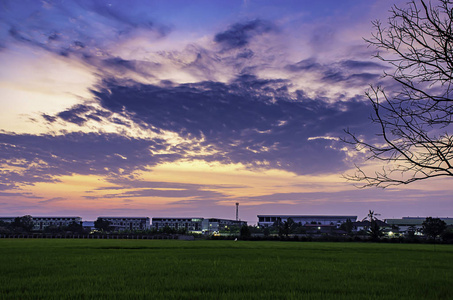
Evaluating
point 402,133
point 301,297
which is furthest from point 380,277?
point 402,133

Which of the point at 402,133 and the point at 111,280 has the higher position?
the point at 402,133

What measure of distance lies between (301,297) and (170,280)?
5043 mm

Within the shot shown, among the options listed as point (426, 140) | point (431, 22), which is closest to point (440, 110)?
point (426, 140)

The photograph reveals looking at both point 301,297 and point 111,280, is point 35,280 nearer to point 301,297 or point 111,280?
point 111,280

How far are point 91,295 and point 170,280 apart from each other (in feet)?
11.2

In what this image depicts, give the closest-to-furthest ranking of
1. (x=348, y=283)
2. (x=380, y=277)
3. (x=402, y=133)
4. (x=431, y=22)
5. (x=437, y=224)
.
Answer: (x=431, y=22) < (x=402, y=133) < (x=348, y=283) < (x=380, y=277) < (x=437, y=224)

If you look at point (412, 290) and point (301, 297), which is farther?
point (412, 290)

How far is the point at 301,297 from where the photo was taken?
31.3 feet

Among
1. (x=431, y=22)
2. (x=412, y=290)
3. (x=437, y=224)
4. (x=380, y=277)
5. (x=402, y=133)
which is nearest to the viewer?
(x=431, y=22)

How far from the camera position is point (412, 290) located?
1120 cm

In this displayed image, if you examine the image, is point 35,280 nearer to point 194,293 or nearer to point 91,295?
point 91,295

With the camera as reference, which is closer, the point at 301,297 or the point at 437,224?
the point at 301,297

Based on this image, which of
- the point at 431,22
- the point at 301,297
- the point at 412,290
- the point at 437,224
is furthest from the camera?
the point at 437,224

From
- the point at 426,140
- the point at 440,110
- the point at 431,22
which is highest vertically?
the point at 431,22
